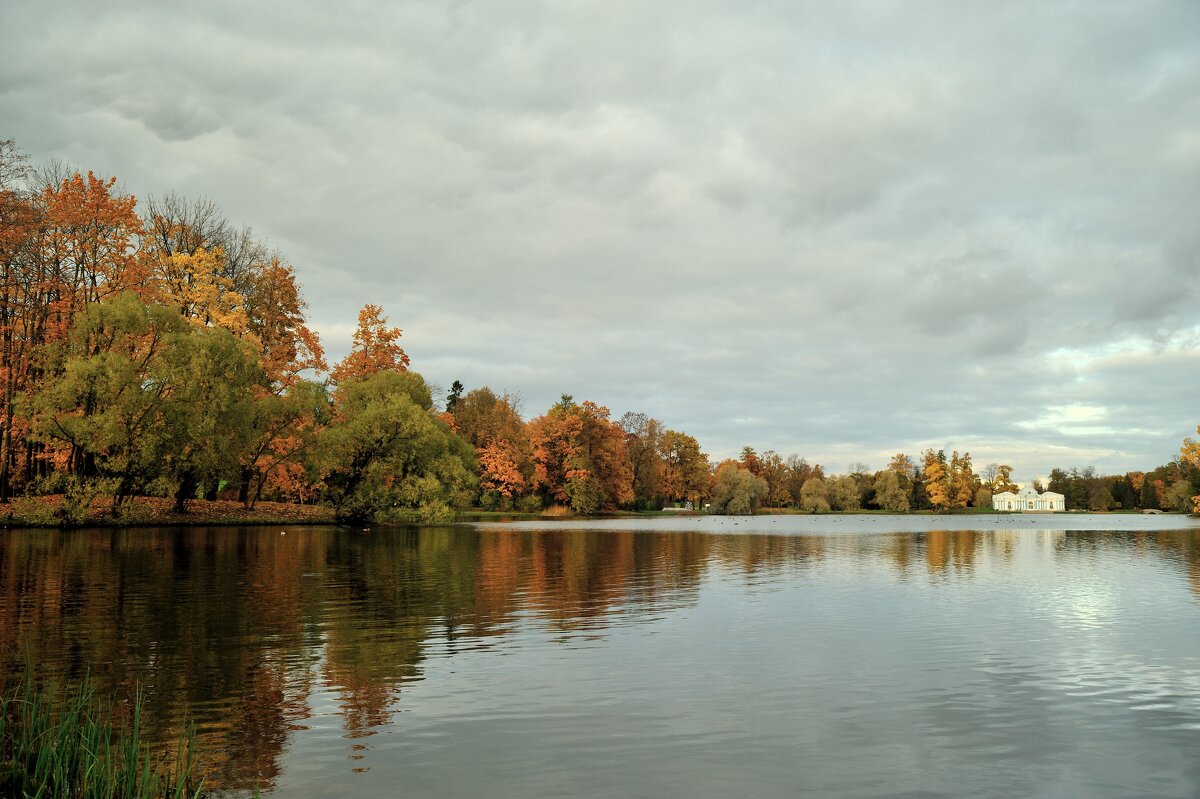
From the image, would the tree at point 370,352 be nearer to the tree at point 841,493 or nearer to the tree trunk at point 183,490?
the tree trunk at point 183,490

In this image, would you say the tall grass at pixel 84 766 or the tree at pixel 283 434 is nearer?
the tall grass at pixel 84 766

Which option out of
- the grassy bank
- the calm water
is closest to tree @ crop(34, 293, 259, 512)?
the grassy bank

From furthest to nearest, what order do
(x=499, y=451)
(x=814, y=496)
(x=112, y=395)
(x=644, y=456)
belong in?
1. (x=814, y=496)
2. (x=644, y=456)
3. (x=499, y=451)
4. (x=112, y=395)

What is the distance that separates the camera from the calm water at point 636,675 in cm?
1051

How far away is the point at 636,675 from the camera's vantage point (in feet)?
52.4

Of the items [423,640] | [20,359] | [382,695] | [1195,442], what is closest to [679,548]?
[423,640]

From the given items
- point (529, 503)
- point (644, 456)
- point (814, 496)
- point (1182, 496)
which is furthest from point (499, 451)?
point (1182, 496)

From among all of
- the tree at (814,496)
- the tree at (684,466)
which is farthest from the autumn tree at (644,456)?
the tree at (814,496)

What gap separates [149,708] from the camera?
12516 millimetres

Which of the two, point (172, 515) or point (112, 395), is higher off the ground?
point (112, 395)

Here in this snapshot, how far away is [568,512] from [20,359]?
78.8 m

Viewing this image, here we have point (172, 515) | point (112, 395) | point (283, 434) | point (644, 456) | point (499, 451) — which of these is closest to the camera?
point (112, 395)

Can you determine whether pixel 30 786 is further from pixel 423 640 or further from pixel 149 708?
pixel 423 640

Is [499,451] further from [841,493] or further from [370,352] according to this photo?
[841,493]
